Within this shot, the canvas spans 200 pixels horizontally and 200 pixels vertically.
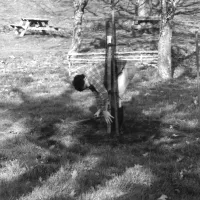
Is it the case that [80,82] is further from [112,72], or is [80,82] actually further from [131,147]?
[131,147]

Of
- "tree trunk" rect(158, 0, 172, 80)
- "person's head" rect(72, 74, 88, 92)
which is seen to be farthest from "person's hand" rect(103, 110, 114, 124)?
"tree trunk" rect(158, 0, 172, 80)

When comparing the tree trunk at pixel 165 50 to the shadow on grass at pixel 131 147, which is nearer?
the shadow on grass at pixel 131 147

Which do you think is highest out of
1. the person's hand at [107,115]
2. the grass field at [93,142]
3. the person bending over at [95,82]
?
the person bending over at [95,82]

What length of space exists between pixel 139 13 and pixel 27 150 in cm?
2149

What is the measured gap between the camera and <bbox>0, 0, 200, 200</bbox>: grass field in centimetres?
462

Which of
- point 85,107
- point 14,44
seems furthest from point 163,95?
point 14,44

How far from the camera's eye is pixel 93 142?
265 inches

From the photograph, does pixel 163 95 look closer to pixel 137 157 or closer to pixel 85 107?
pixel 85 107

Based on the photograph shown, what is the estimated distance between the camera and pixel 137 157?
582 centimetres

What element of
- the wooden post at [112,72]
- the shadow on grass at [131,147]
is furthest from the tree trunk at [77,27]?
the wooden post at [112,72]

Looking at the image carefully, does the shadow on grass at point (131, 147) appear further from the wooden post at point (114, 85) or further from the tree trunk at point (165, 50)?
the tree trunk at point (165, 50)

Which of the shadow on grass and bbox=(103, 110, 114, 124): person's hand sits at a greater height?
bbox=(103, 110, 114, 124): person's hand

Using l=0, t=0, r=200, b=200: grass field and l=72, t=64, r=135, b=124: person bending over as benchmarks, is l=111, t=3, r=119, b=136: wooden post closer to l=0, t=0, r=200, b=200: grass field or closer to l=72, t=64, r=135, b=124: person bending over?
l=72, t=64, r=135, b=124: person bending over

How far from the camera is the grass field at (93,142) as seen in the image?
4625mm
